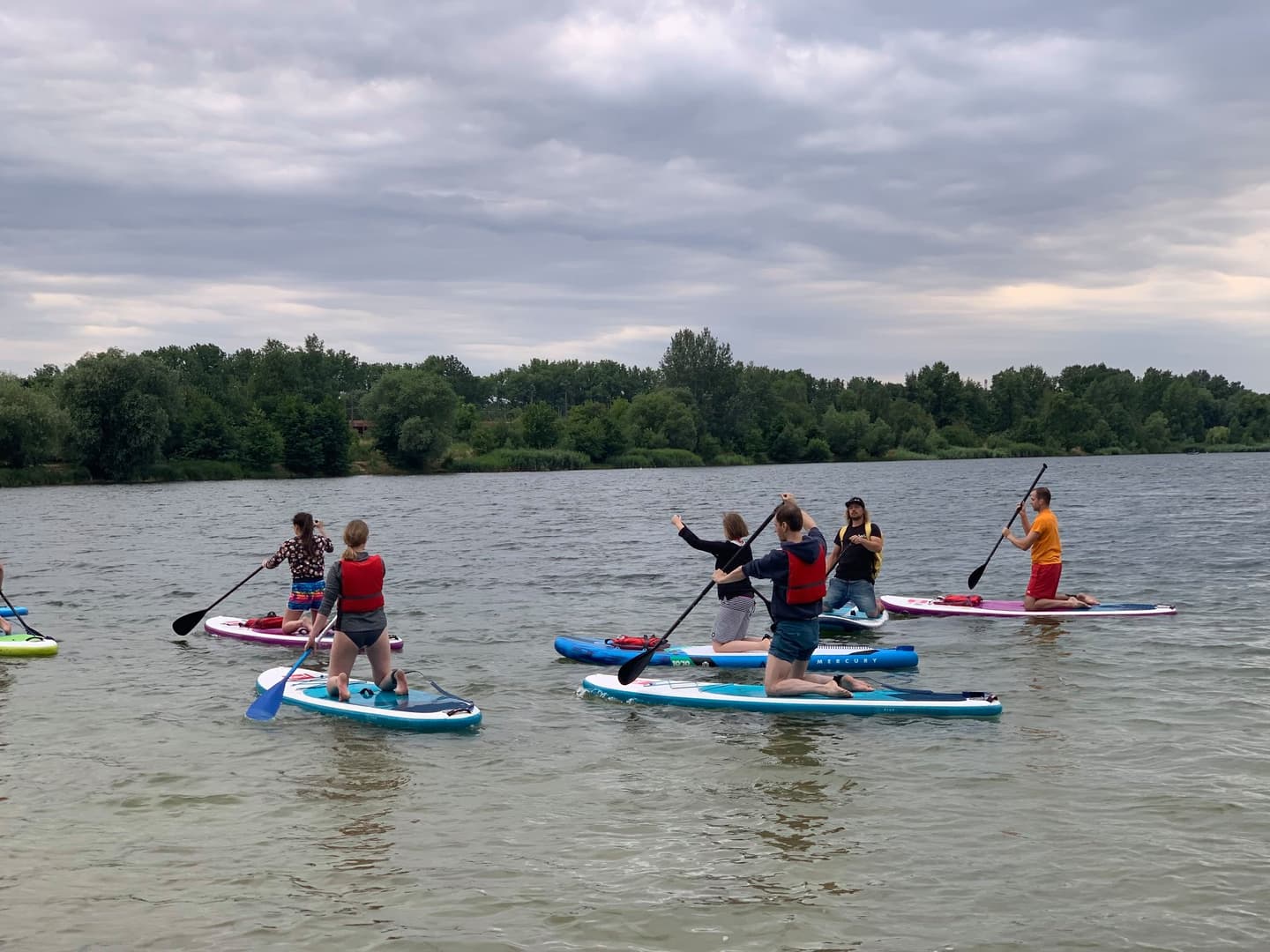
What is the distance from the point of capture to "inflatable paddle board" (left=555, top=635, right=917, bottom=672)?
523 inches

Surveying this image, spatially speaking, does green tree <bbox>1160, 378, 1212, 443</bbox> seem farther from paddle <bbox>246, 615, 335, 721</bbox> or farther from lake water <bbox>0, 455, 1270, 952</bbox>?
paddle <bbox>246, 615, 335, 721</bbox>

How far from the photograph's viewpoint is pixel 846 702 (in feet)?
35.8

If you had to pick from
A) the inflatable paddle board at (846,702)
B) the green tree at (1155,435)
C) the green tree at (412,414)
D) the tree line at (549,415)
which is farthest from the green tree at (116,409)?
the green tree at (1155,435)

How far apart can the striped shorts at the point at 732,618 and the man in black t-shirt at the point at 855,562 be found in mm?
2248

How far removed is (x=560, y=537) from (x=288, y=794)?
27388mm

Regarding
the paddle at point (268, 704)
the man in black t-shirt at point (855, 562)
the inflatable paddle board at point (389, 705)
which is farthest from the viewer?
the man in black t-shirt at point (855, 562)

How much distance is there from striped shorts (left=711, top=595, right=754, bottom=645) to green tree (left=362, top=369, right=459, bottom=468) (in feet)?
253

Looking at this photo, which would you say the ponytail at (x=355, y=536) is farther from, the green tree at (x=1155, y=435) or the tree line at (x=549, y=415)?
the green tree at (x=1155, y=435)

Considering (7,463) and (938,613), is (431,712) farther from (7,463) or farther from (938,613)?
(7,463)

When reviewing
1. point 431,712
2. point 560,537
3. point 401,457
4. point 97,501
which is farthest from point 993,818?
point 401,457

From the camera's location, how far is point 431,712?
34.4ft

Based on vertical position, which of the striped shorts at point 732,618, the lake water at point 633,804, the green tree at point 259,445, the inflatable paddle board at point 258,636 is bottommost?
the lake water at point 633,804

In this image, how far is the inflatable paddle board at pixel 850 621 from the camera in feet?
51.9

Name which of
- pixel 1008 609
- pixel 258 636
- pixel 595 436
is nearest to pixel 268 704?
pixel 258 636
